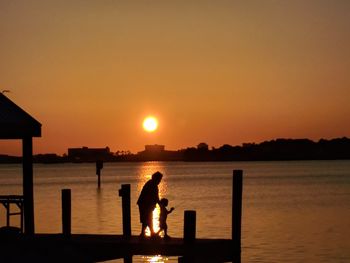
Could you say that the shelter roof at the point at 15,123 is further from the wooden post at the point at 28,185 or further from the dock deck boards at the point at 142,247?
the dock deck boards at the point at 142,247

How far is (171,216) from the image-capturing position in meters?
56.5

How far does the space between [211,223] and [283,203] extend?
24496 mm

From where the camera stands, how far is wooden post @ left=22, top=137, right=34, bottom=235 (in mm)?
22344

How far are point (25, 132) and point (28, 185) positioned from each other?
1481mm

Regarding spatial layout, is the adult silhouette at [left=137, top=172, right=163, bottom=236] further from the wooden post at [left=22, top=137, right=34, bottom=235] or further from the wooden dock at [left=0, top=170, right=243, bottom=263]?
the wooden post at [left=22, top=137, right=34, bottom=235]

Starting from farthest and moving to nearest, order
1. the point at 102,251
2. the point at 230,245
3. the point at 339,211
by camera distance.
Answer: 1. the point at 339,211
2. the point at 230,245
3. the point at 102,251

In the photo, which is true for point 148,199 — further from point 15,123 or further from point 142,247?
point 15,123

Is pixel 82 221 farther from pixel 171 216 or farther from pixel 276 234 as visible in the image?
pixel 276 234

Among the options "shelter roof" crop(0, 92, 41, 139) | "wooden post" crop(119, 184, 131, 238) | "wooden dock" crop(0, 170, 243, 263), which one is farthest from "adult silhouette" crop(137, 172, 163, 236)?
"shelter roof" crop(0, 92, 41, 139)

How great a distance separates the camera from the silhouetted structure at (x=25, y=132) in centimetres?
2178

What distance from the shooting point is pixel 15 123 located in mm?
21719

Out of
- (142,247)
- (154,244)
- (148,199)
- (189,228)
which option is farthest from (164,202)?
(142,247)

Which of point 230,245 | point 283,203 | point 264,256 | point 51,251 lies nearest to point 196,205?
point 283,203

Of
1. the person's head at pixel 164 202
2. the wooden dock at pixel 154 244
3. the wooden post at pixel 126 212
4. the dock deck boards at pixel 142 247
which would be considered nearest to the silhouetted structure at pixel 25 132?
the wooden dock at pixel 154 244
